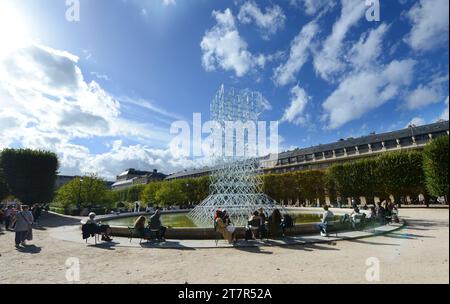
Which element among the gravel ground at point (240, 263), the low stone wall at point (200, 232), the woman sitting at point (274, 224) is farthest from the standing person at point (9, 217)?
the woman sitting at point (274, 224)

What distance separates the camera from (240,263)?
926 cm

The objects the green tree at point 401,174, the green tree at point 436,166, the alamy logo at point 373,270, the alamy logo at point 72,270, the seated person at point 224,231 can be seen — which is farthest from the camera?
the green tree at point 401,174

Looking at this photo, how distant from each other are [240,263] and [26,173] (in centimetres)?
4060

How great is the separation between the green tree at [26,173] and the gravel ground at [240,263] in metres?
30.4

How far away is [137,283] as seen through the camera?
726 cm

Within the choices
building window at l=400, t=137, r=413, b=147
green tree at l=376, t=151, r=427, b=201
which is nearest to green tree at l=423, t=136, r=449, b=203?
green tree at l=376, t=151, r=427, b=201

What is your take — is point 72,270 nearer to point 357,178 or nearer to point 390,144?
point 357,178

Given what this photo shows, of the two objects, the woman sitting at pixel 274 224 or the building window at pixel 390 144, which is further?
the building window at pixel 390 144

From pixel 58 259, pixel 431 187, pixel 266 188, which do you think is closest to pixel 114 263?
pixel 58 259

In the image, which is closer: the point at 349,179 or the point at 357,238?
the point at 357,238

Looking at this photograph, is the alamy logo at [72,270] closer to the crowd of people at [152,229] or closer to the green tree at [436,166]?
the crowd of people at [152,229]

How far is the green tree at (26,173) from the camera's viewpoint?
125 ft

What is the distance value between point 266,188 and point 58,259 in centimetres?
5605
